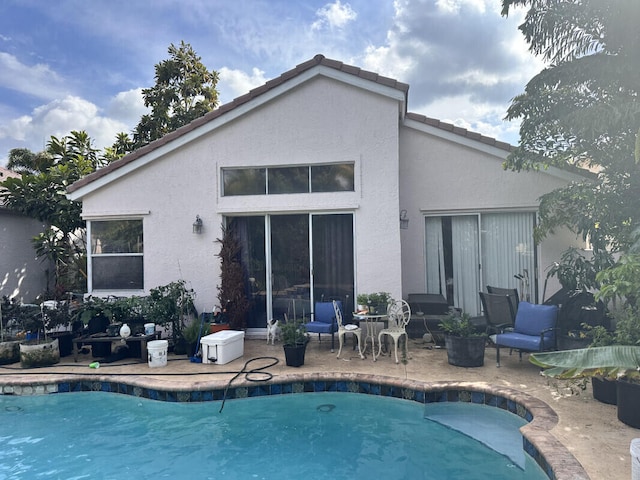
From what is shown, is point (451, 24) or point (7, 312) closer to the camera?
point (7, 312)

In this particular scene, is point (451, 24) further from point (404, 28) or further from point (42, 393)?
point (42, 393)

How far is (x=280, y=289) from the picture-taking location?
9570 mm

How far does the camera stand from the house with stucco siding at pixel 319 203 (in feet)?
29.4

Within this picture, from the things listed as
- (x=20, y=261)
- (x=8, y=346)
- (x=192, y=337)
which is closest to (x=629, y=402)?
(x=192, y=337)

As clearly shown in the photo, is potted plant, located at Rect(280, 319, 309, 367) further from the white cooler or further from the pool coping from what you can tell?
the white cooler

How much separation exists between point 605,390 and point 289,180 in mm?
7052

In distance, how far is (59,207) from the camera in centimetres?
1178

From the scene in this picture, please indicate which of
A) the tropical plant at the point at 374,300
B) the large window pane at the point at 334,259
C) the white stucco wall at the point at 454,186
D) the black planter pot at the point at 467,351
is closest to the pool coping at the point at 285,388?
the black planter pot at the point at 467,351

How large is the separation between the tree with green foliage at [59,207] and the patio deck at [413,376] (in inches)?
202

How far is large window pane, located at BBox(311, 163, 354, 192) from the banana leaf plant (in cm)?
602

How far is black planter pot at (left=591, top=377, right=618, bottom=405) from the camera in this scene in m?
5.02

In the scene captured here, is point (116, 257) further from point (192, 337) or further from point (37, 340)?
point (192, 337)

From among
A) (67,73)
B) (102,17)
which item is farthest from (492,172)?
(67,73)

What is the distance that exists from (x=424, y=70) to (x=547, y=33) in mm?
4645
